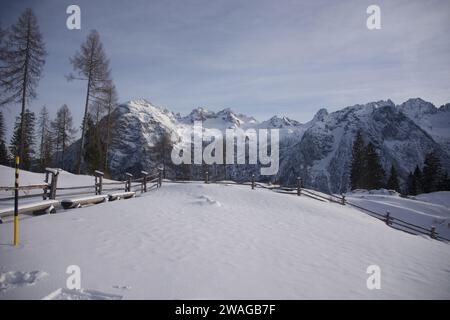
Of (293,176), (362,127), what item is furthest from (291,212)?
(362,127)

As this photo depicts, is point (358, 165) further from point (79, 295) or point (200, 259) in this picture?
point (79, 295)

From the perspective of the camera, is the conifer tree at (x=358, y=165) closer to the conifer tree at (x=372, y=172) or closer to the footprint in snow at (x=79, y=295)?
the conifer tree at (x=372, y=172)

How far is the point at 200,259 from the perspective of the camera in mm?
6367

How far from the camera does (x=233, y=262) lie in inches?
250

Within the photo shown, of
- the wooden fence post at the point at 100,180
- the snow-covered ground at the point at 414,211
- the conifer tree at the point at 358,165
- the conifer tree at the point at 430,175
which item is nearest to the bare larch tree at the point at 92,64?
the wooden fence post at the point at 100,180

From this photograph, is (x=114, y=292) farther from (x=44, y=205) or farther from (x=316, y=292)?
(x=44, y=205)

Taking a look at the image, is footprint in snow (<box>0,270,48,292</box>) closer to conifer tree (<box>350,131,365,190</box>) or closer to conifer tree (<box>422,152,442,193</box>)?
conifer tree (<box>350,131,365,190</box>)

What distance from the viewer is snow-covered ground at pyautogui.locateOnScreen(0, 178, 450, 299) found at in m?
4.82

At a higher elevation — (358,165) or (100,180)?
(358,165)

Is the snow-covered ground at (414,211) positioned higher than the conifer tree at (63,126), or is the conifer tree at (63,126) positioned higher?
the conifer tree at (63,126)

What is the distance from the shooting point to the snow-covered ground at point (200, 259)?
15.8 feet

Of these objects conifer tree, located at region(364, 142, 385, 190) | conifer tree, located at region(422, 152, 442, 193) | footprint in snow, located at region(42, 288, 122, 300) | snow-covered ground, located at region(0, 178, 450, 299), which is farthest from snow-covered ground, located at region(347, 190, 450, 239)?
conifer tree, located at region(422, 152, 442, 193)

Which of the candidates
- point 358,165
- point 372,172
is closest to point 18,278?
point 372,172
